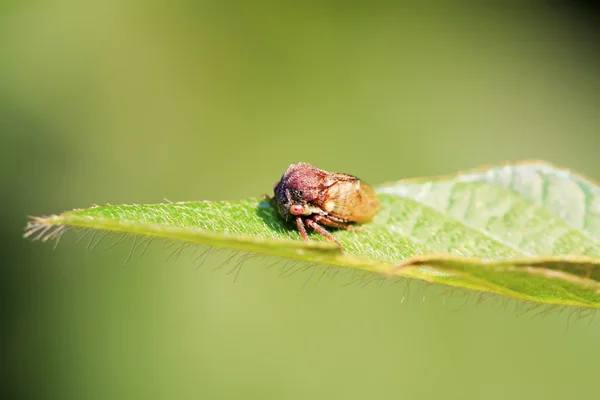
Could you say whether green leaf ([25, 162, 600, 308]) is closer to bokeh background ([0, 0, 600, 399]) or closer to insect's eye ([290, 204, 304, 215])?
insect's eye ([290, 204, 304, 215])

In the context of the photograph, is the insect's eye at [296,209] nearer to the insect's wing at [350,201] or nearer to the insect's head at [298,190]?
the insect's head at [298,190]

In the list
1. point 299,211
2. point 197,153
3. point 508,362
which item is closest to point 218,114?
point 197,153

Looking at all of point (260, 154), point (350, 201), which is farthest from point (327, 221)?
point (260, 154)

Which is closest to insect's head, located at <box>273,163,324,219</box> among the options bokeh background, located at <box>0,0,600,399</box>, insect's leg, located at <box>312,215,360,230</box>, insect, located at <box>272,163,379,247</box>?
insect, located at <box>272,163,379,247</box>

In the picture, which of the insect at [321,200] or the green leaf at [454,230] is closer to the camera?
the green leaf at [454,230]

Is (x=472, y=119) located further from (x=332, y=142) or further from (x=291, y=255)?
(x=291, y=255)

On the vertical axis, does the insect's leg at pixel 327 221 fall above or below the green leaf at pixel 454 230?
below

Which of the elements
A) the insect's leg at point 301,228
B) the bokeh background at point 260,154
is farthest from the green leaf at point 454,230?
the bokeh background at point 260,154
